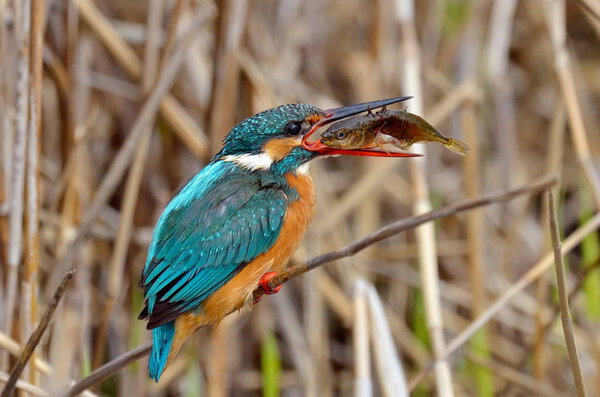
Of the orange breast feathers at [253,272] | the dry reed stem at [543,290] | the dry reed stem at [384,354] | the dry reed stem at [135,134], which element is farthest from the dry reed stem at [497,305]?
the dry reed stem at [135,134]

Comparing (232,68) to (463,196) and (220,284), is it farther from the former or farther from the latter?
(463,196)

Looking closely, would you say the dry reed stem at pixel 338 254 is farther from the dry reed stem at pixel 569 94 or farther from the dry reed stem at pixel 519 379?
the dry reed stem at pixel 519 379

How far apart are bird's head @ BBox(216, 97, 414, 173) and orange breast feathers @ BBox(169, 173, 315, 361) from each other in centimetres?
5

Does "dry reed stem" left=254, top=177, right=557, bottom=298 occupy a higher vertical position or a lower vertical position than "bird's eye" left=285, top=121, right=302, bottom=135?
lower

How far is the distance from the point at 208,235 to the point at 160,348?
316 mm

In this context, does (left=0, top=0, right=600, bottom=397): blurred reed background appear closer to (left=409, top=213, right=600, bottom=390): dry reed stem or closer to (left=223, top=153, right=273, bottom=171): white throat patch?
→ (left=409, top=213, right=600, bottom=390): dry reed stem

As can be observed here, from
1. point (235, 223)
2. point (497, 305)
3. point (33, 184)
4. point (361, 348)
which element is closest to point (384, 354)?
point (361, 348)

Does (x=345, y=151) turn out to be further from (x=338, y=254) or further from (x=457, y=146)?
(x=338, y=254)

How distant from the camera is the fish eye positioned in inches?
81.6

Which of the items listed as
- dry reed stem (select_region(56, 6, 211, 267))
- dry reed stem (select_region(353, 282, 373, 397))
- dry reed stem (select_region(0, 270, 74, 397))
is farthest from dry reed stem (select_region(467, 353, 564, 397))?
dry reed stem (select_region(0, 270, 74, 397))

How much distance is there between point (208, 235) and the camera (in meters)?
1.98

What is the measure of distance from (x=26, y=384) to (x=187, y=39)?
117 cm

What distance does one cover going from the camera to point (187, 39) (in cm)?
251

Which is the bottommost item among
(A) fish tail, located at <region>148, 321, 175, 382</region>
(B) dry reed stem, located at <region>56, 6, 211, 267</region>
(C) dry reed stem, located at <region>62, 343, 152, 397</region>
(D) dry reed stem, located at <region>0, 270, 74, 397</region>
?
(C) dry reed stem, located at <region>62, 343, 152, 397</region>
